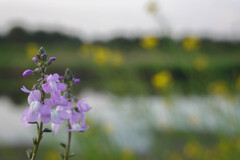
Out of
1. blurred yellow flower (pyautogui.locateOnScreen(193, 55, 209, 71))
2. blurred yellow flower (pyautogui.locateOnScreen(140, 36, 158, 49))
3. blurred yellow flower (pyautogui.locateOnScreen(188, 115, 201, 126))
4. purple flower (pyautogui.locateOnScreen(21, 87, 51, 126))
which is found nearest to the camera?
purple flower (pyautogui.locateOnScreen(21, 87, 51, 126))

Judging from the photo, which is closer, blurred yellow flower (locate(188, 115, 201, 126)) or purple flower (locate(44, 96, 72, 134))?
purple flower (locate(44, 96, 72, 134))

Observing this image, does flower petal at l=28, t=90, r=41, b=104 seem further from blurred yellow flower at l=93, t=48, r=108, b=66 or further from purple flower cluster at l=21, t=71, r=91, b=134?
blurred yellow flower at l=93, t=48, r=108, b=66

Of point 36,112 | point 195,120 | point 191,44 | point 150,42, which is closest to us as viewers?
point 36,112

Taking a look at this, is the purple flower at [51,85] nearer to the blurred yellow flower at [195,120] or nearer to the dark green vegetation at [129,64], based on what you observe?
the dark green vegetation at [129,64]

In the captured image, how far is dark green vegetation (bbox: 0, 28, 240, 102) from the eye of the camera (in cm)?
264

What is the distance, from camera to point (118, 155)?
103 inches

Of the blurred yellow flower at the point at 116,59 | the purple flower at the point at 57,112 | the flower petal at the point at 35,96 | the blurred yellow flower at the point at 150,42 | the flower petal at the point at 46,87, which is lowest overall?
the purple flower at the point at 57,112

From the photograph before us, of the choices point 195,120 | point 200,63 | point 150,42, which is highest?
point 150,42

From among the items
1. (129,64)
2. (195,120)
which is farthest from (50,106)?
(195,120)

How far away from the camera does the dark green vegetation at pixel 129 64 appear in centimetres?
264

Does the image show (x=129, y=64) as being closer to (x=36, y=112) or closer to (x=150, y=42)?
(x=150, y=42)

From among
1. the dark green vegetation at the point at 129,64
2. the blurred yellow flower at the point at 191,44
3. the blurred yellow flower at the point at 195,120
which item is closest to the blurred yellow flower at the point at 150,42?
the dark green vegetation at the point at 129,64

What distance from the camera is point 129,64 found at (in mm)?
2867

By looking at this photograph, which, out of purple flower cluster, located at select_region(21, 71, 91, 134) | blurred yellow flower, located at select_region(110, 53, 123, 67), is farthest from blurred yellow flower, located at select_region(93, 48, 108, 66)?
purple flower cluster, located at select_region(21, 71, 91, 134)
